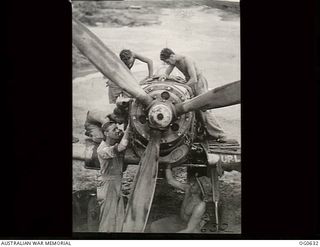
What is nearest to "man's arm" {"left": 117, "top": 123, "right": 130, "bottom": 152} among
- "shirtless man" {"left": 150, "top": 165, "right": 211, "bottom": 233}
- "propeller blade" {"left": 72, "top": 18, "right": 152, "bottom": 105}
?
"propeller blade" {"left": 72, "top": 18, "right": 152, "bottom": 105}

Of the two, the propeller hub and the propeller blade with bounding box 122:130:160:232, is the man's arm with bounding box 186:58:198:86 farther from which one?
the propeller blade with bounding box 122:130:160:232

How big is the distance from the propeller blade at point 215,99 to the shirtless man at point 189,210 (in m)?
0.53

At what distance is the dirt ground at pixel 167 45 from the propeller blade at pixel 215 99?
4cm

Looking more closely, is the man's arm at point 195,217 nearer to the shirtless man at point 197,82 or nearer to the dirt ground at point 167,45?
the dirt ground at point 167,45

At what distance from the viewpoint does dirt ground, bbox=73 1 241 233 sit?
10.6ft

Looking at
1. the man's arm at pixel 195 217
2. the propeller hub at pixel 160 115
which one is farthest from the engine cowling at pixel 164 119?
the man's arm at pixel 195 217

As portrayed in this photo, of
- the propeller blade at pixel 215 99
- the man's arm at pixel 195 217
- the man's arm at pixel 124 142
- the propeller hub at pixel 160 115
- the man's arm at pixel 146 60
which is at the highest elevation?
the man's arm at pixel 146 60

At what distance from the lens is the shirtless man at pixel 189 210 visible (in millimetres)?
3219

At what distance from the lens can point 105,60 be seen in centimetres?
326

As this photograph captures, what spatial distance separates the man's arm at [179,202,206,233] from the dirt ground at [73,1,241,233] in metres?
0.13

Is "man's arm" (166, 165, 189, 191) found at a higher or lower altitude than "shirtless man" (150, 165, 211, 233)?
higher

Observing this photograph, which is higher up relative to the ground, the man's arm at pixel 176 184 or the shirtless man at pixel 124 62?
the shirtless man at pixel 124 62
